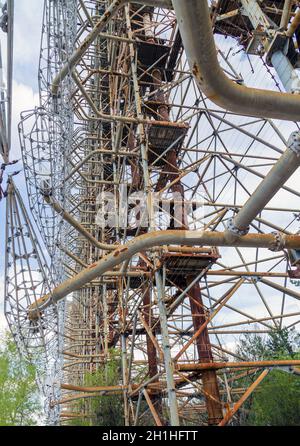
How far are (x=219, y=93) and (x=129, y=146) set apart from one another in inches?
483

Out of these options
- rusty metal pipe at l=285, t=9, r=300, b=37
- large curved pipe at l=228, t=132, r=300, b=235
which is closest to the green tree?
Result: large curved pipe at l=228, t=132, r=300, b=235

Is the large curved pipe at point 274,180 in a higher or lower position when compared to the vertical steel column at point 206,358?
higher

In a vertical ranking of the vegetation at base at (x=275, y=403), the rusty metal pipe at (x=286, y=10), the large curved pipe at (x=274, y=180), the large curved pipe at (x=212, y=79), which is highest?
the rusty metal pipe at (x=286, y=10)

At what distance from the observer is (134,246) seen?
8820 mm

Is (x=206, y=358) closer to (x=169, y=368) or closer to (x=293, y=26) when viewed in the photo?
(x=169, y=368)

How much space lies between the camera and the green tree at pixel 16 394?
1964 cm

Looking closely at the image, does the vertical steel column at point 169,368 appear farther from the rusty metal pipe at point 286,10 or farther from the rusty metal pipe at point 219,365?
the rusty metal pipe at point 286,10

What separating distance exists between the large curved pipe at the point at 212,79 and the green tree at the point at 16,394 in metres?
18.3

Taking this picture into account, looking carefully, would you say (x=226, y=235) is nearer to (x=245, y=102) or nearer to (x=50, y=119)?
(x=245, y=102)

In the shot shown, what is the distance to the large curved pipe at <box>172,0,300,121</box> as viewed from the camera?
333 centimetres

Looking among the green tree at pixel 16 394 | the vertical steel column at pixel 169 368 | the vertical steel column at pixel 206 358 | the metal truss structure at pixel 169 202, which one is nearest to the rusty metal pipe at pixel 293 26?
the metal truss structure at pixel 169 202

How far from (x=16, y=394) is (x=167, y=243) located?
16033 millimetres
